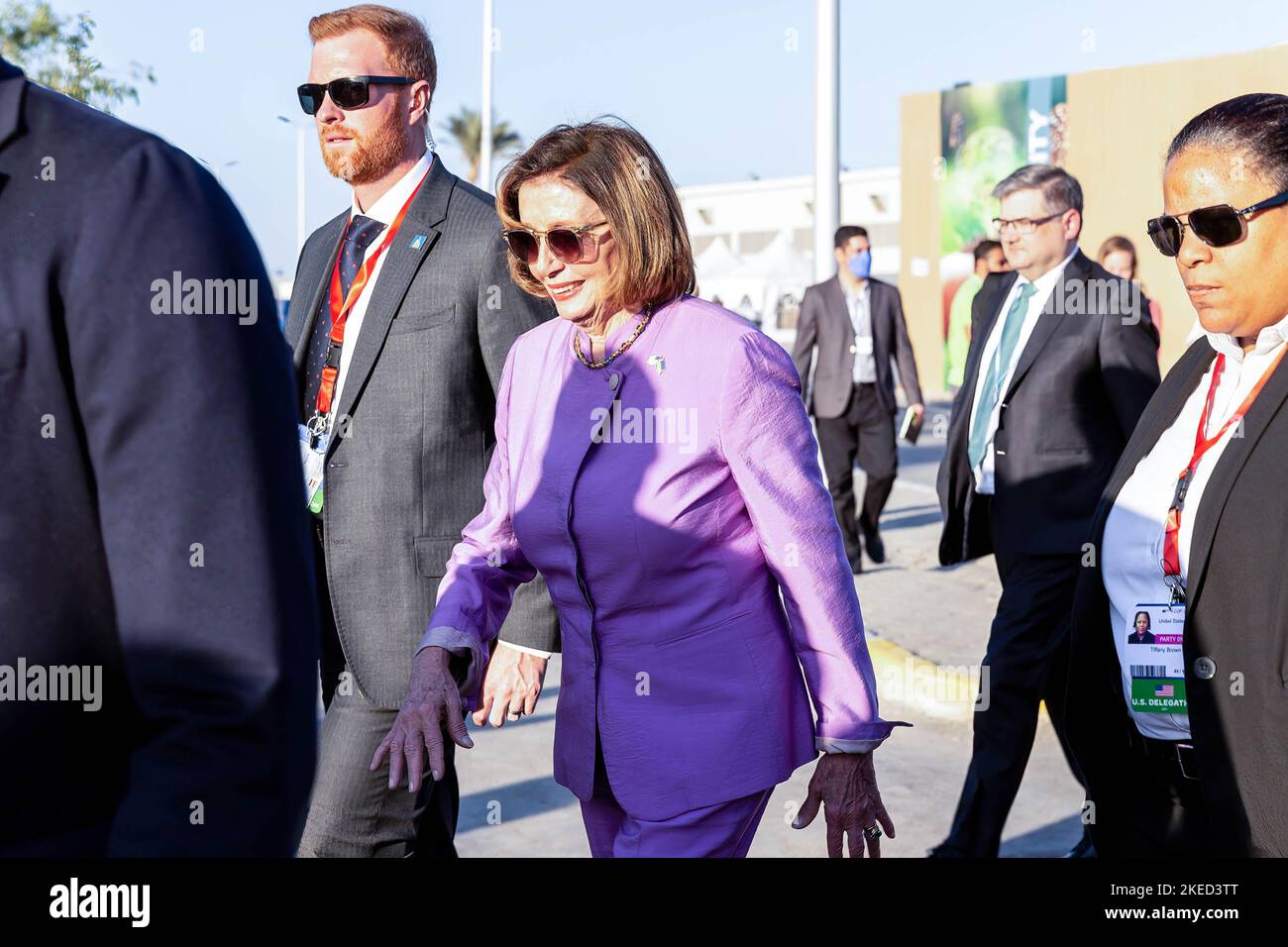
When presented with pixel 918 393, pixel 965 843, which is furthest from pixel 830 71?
pixel 965 843

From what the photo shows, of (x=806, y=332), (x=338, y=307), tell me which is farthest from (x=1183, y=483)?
(x=806, y=332)

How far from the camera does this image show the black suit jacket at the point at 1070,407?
521 cm

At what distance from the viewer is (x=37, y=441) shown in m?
1.37

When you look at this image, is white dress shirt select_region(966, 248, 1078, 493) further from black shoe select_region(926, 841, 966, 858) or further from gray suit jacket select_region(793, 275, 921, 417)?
gray suit jacket select_region(793, 275, 921, 417)

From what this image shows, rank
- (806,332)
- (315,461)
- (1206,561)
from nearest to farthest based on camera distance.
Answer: (1206,561) → (315,461) → (806,332)

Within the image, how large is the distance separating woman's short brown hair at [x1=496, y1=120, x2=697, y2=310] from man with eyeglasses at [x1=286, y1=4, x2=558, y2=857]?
62 centimetres

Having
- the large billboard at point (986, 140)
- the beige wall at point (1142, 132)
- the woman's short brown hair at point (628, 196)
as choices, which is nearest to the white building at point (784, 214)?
the large billboard at point (986, 140)

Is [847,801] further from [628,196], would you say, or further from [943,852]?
[943,852]

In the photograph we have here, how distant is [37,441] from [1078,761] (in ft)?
7.71

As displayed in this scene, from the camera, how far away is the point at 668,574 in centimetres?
294

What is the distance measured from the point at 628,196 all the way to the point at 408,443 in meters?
0.90

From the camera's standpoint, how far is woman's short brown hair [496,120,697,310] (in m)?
3.09

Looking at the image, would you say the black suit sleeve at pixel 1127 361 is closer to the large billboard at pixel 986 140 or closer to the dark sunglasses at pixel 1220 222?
the dark sunglasses at pixel 1220 222

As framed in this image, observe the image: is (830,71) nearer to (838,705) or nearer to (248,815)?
(838,705)
